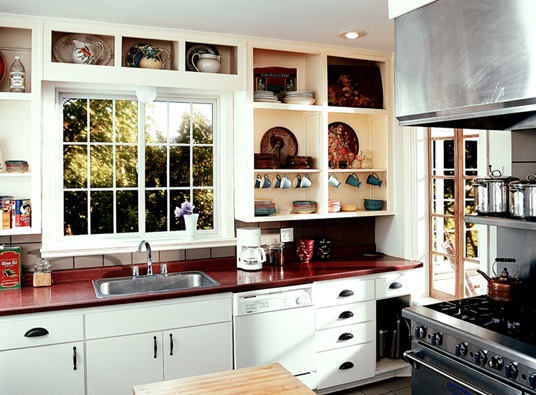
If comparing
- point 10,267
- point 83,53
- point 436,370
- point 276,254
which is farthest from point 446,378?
point 83,53

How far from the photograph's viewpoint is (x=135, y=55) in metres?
3.40

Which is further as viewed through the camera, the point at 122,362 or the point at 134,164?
the point at 134,164

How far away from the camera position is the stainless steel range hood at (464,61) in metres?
1.83

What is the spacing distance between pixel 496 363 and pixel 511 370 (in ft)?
0.24

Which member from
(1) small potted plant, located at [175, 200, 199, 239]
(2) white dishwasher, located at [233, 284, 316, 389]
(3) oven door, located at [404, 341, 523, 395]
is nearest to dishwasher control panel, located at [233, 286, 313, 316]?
(2) white dishwasher, located at [233, 284, 316, 389]

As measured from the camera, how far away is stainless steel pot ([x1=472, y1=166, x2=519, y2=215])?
2.50m

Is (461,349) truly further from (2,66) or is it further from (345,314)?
(2,66)

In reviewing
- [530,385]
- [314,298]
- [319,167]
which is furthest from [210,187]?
[530,385]

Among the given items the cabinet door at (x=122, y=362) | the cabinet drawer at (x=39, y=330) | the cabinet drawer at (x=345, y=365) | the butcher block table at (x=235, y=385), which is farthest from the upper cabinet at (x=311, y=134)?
the butcher block table at (x=235, y=385)

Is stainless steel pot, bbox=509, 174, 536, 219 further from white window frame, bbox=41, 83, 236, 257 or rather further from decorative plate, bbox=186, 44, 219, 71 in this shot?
decorative plate, bbox=186, 44, 219, 71

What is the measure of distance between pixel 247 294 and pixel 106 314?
83cm

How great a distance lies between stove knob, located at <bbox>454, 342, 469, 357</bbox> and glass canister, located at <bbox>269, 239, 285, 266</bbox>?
1.67m

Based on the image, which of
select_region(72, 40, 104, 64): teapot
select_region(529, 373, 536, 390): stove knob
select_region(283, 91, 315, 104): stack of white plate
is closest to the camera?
select_region(529, 373, 536, 390): stove knob

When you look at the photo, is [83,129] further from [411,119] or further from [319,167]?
[411,119]
